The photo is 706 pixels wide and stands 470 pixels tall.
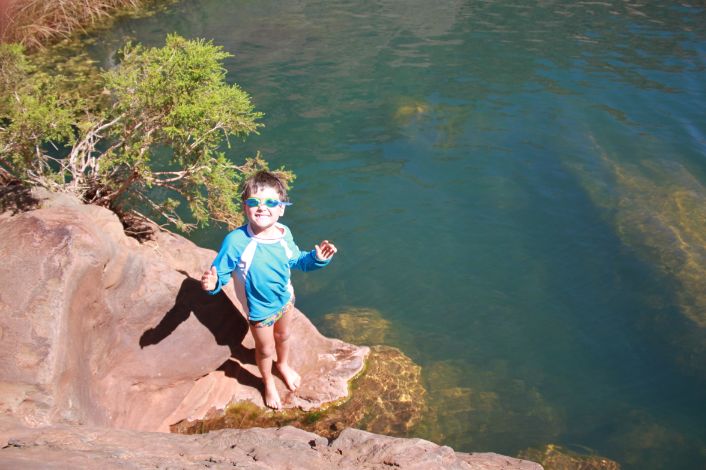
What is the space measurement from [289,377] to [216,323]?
2.51 ft

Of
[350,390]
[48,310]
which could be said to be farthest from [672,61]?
A: [48,310]

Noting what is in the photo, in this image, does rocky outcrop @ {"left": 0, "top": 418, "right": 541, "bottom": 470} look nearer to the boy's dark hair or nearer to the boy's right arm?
the boy's right arm

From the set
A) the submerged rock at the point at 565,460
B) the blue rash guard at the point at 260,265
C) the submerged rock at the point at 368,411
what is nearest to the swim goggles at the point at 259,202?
the blue rash guard at the point at 260,265

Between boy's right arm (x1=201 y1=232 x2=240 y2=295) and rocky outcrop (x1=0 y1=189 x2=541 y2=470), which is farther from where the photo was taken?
boy's right arm (x1=201 y1=232 x2=240 y2=295)

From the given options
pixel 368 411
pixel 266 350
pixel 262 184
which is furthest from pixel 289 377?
pixel 262 184

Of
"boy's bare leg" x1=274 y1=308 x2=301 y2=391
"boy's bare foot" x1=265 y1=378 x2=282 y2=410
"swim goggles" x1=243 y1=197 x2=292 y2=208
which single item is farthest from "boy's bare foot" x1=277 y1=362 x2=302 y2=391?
"swim goggles" x1=243 y1=197 x2=292 y2=208

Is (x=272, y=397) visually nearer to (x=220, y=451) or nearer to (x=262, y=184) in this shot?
(x=220, y=451)

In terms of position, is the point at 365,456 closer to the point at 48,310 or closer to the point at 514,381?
the point at 48,310

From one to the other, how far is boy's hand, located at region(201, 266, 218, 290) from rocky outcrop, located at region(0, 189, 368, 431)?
29.5 inches

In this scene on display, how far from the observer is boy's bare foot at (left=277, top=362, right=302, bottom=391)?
5652 mm

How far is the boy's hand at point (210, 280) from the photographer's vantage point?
4602mm

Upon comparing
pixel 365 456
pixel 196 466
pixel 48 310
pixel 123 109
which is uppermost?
pixel 123 109

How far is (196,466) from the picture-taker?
346 cm

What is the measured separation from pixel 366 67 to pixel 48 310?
9.42 meters
